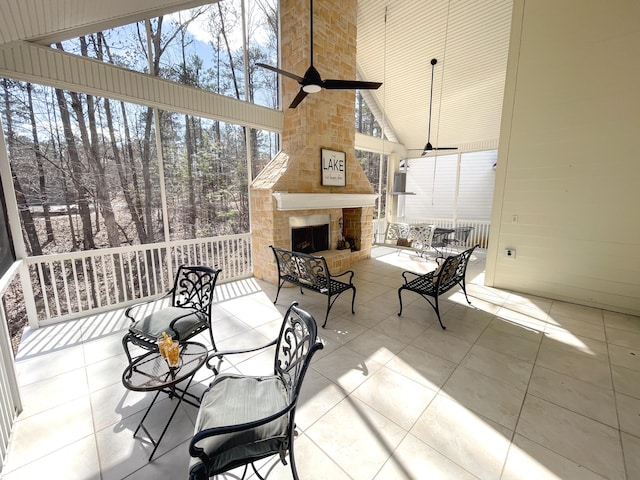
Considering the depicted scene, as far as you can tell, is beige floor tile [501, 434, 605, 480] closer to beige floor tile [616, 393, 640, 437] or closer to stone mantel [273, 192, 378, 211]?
beige floor tile [616, 393, 640, 437]

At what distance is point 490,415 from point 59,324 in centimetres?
443

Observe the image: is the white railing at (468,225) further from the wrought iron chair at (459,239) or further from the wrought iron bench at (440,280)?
the wrought iron bench at (440,280)

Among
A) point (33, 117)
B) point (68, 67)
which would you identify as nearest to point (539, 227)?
point (68, 67)

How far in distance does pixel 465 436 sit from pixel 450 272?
194 cm

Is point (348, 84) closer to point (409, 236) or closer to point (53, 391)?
point (53, 391)

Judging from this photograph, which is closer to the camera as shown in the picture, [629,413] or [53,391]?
[629,413]

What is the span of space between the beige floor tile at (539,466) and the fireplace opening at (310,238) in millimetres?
3835

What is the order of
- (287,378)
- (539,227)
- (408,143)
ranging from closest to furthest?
1. (287,378)
2. (539,227)
3. (408,143)

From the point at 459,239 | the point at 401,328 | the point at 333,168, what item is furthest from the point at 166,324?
the point at 459,239

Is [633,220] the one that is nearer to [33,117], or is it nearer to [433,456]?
[433,456]

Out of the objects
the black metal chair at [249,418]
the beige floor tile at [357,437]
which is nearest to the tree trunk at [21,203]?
the black metal chair at [249,418]

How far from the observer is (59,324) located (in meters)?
3.15

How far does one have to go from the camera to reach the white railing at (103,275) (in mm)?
3107

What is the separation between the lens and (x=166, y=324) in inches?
88.3
